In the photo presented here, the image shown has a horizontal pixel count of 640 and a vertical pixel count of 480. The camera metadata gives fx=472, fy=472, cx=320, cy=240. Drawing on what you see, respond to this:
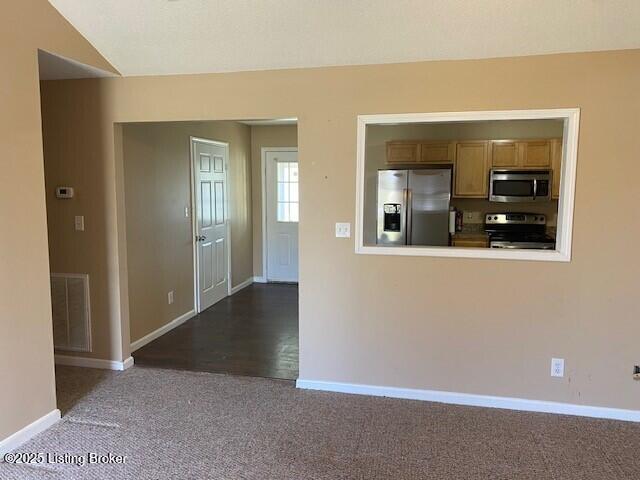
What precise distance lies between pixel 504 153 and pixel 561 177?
227cm

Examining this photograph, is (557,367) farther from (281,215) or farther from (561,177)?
(281,215)

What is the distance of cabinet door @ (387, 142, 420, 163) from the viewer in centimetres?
539

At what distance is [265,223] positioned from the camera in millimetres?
7023

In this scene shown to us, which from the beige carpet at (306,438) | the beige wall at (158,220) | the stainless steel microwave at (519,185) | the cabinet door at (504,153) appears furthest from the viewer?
the cabinet door at (504,153)

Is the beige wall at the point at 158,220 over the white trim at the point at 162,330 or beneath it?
over

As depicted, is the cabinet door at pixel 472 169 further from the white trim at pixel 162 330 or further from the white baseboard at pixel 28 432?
the white baseboard at pixel 28 432

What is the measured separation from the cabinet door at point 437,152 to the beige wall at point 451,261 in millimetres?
2359

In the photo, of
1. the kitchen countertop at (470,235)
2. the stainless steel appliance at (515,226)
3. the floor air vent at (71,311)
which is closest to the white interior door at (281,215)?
the kitchen countertop at (470,235)

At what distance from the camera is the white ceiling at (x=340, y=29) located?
2.60 meters

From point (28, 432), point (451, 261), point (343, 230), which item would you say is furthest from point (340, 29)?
point (28, 432)

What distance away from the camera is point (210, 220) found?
5.57 metres

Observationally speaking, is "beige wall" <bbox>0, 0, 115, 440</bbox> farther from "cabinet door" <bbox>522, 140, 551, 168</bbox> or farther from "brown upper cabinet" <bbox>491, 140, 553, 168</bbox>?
"cabinet door" <bbox>522, 140, 551, 168</bbox>

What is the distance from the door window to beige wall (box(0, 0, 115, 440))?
13.6 feet

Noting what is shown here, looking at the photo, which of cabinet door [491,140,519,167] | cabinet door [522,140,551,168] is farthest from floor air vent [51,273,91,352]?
cabinet door [522,140,551,168]
